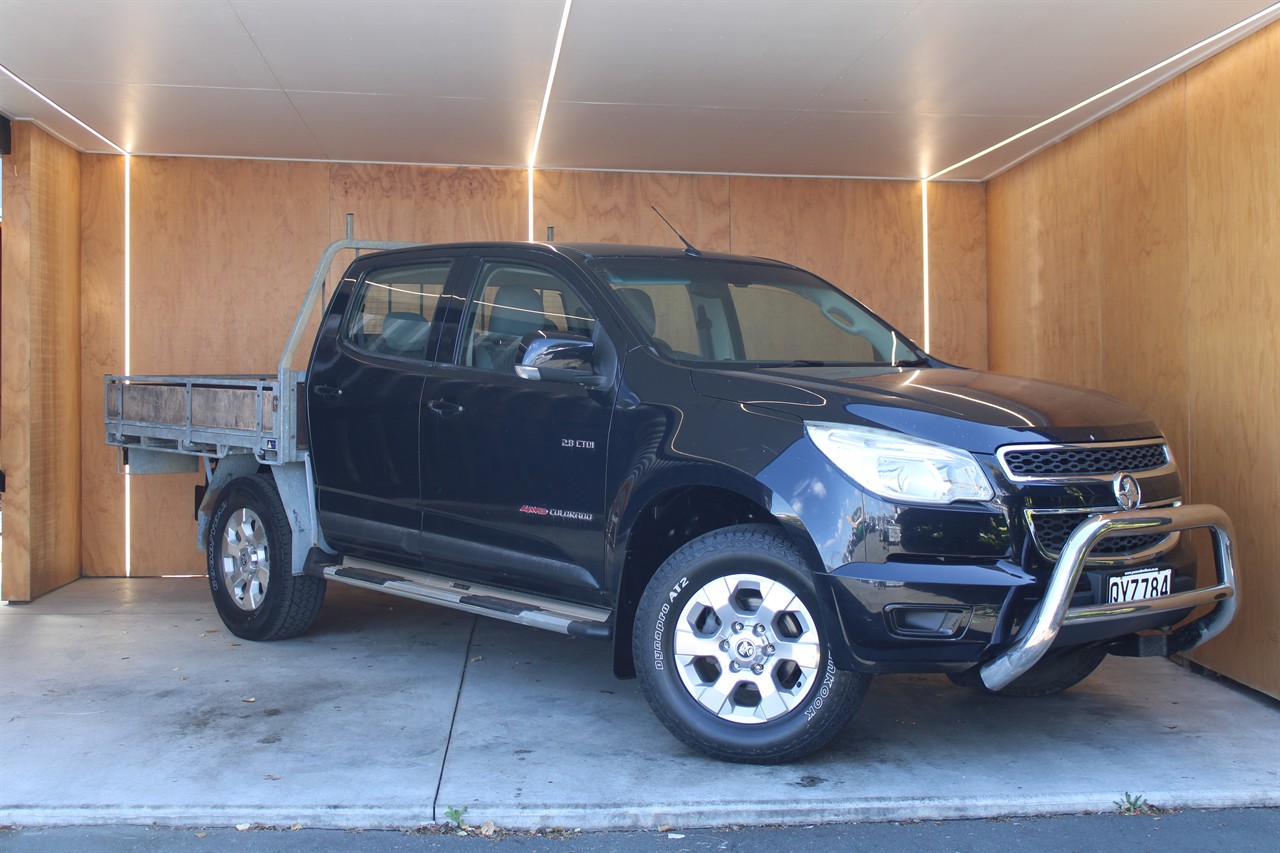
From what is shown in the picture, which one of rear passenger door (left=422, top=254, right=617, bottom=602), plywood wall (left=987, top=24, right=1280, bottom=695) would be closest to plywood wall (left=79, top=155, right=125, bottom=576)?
rear passenger door (left=422, top=254, right=617, bottom=602)

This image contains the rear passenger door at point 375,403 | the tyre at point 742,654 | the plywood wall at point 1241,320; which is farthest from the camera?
the rear passenger door at point 375,403

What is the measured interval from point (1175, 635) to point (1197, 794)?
58cm

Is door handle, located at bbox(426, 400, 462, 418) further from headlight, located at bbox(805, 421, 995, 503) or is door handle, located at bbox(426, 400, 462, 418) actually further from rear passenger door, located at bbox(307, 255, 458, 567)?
headlight, located at bbox(805, 421, 995, 503)

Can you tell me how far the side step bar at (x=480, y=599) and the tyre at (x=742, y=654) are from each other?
0.34 metres

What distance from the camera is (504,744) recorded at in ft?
15.0

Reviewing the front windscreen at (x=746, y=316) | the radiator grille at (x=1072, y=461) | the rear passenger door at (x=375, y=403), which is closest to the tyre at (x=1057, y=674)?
the radiator grille at (x=1072, y=461)

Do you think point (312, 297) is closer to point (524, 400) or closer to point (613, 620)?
point (524, 400)

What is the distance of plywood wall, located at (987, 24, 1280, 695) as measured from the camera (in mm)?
5324

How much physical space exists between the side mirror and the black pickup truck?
0.01 meters

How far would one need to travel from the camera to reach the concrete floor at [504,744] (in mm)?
3883

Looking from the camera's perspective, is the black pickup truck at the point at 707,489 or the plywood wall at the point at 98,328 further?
the plywood wall at the point at 98,328

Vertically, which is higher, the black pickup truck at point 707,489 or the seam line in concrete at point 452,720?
the black pickup truck at point 707,489

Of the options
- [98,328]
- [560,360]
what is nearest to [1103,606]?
[560,360]

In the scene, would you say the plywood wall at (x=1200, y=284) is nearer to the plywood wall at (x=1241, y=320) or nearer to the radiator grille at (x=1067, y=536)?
the plywood wall at (x=1241, y=320)
